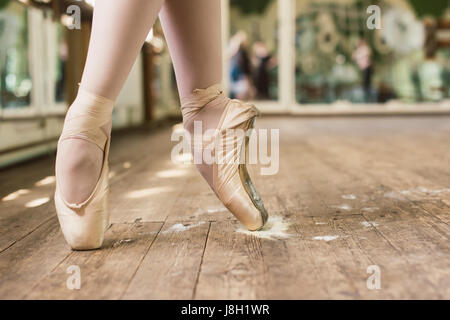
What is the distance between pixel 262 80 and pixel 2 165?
18.8 ft

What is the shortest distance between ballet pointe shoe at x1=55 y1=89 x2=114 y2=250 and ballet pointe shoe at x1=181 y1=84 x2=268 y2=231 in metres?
0.21

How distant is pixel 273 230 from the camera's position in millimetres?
1052

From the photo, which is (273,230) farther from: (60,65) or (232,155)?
(60,65)

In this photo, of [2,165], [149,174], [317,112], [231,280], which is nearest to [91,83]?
[231,280]

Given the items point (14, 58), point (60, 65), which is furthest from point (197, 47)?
point (60, 65)

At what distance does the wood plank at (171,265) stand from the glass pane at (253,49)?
Result: 6719 millimetres

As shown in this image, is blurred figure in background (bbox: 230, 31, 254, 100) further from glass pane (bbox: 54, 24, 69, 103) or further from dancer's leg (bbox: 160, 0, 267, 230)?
dancer's leg (bbox: 160, 0, 267, 230)

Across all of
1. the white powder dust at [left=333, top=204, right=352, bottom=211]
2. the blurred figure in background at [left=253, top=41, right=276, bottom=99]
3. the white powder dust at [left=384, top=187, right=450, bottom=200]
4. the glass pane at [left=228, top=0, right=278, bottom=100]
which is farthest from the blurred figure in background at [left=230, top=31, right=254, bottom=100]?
the white powder dust at [left=333, top=204, right=352, bottom=211]

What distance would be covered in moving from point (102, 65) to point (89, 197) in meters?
0.23

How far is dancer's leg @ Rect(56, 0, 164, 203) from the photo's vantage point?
870 millimetres

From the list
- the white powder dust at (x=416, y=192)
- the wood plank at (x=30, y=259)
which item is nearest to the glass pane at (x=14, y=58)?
the wood plank at (x=30, y=259)

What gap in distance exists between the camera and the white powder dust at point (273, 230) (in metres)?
1.00

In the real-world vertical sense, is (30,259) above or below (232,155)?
below

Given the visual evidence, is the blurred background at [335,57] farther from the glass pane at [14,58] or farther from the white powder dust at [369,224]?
the white powder dust at [369,224]
